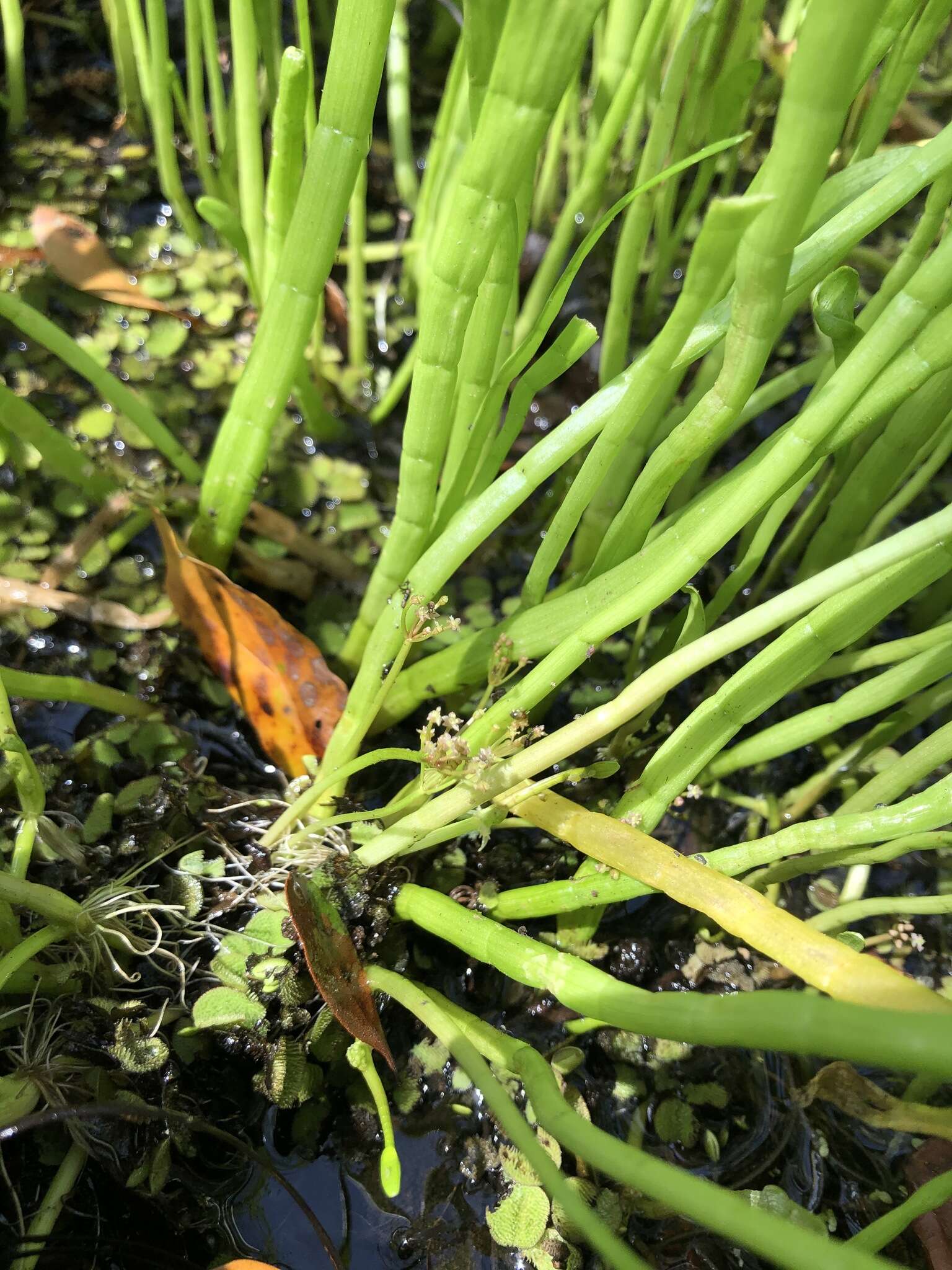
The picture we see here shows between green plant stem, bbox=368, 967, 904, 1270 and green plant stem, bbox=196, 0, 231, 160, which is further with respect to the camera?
green plant stem, bbox=196, 0, 231, 160

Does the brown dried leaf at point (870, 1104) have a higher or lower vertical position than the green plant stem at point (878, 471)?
lower

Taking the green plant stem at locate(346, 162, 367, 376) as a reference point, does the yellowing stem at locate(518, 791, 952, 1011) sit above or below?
below

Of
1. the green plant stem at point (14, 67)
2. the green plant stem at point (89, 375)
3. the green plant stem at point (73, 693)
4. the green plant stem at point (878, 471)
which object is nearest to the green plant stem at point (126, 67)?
the green plant stem at point (14, 67)

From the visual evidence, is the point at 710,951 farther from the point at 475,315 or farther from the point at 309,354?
the point at 309,354

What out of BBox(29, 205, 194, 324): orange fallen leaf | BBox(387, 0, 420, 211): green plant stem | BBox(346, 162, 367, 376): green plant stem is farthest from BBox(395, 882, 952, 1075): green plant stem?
BBox(387, 0, 420, 211): green plant stem

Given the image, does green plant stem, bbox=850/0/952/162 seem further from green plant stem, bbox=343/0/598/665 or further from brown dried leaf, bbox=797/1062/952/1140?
brown dried leaf, bbox=797/1062/952/1140

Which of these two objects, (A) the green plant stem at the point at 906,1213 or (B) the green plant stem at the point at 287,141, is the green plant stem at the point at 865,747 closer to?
(A) the green plant stem at the point at 906,1213

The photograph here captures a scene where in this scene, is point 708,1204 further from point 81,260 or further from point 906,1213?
point 81,260

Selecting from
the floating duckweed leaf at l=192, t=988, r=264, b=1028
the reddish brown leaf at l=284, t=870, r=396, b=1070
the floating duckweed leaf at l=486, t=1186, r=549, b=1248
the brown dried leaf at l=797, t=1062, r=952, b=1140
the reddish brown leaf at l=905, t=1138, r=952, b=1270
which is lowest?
the floating duckweed leaf at l=486, t=1186, r=549, b=1248

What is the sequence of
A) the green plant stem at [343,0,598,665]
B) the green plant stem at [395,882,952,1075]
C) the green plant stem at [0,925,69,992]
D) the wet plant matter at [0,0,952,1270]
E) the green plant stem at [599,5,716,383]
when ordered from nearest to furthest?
the green plant stem at [395,882,952,1075]
the green plant stem at [343,0,598,665]
the wet plant matter at [0,0,952,1270]
the green plant stem at [0,925,69,992]
the green plant stem at [599,5,716,383]
